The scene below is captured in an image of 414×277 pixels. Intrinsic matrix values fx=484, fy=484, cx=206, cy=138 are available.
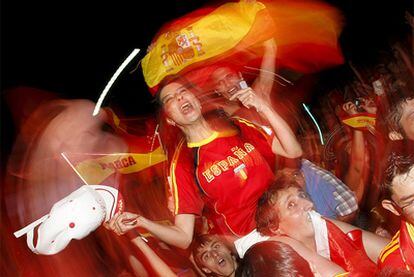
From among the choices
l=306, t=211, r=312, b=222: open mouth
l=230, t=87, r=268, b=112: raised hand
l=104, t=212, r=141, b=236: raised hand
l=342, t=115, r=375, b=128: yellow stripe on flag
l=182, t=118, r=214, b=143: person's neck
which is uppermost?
l=230, t=87, r=268, b=112: raised hand

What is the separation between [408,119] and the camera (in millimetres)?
1180

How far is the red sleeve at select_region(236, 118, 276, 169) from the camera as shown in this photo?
3.93ft

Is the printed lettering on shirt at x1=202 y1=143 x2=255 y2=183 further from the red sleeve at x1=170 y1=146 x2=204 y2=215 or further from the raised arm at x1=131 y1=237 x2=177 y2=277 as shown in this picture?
the raised arm at x1=131 y1=237 x2=177 y2=277

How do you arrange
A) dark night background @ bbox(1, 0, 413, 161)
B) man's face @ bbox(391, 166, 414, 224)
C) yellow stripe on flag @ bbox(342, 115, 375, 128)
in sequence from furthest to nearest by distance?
1. dark night background @ bbox(1, 0, 413, 161)
2. yellow stripe on flag @ bbox(342, 115, 375, 128)
3. man's face @ bbox(391, 166, 414, 224)

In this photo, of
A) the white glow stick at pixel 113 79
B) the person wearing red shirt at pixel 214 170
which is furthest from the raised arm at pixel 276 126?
the white glow stick at pixel 113 79

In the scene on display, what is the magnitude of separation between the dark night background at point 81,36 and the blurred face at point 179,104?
346mm

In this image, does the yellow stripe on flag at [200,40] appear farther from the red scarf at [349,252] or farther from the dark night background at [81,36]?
the red scarf at [349,252]

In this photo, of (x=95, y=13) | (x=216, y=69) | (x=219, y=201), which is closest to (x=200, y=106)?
(x=216, y=69)

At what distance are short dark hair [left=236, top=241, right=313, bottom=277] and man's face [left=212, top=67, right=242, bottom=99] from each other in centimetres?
39

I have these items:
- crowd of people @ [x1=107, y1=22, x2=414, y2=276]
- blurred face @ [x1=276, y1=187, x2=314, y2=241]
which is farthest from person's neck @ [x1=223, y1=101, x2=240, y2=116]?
blurred face @ [x1=276, y1=187, x2=314, y2=241]

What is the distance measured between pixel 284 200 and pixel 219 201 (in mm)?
158

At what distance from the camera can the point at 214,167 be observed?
1.19 metres

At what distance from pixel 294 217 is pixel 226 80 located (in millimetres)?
388

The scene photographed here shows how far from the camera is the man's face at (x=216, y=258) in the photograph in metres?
1.21
